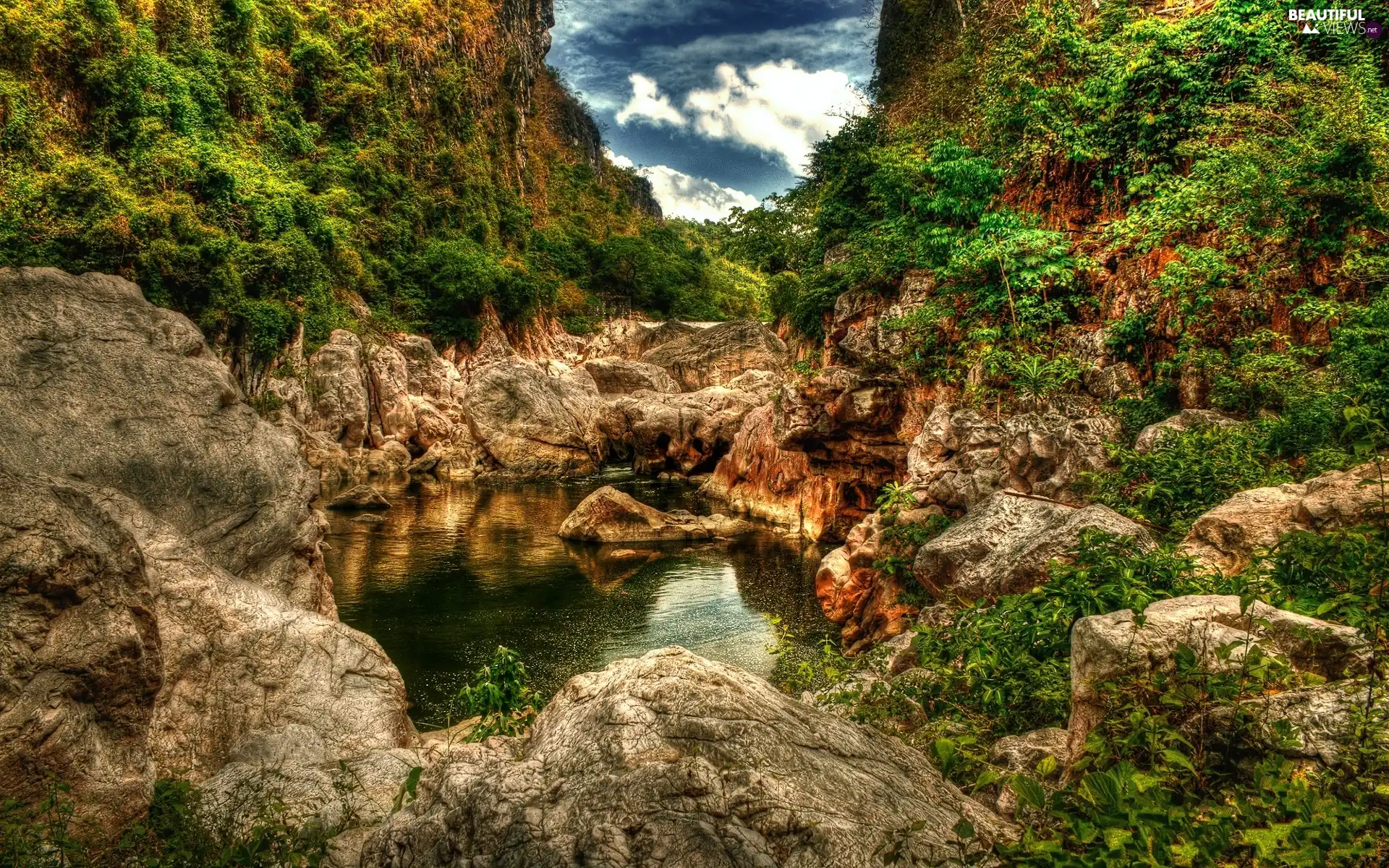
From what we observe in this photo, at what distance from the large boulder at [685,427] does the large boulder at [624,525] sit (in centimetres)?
1057

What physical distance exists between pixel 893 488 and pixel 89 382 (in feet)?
36.6

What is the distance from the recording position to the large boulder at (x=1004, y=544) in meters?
7.28

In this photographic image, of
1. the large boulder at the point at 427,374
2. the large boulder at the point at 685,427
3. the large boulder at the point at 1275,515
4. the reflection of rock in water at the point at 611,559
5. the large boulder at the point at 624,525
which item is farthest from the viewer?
the large boulder at the point at 427,374

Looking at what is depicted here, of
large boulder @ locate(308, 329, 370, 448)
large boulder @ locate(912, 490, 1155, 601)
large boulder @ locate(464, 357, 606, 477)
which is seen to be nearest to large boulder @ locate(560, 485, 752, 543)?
large boulder @ locate(912, 490, 1155, 601)

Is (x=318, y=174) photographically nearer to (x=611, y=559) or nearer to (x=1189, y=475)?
(x=611, y=559)

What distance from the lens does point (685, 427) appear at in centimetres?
3209

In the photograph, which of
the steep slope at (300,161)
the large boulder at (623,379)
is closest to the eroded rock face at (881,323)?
the steep slope at (300,161)

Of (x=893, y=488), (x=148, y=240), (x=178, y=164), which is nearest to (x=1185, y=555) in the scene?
(x=893, y=488)

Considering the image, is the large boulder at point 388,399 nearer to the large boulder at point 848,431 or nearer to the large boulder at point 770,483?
the large boulder at point 770,483

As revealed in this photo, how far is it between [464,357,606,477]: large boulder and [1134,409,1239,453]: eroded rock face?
2580 centimetres

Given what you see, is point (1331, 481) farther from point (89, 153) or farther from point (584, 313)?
point (584, 313)

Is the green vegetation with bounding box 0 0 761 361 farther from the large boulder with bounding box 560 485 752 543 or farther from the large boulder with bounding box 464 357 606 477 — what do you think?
the large boulder with bounding box 560 485 752 543

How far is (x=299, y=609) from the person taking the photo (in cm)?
859

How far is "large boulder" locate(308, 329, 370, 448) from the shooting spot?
30.1 meters
